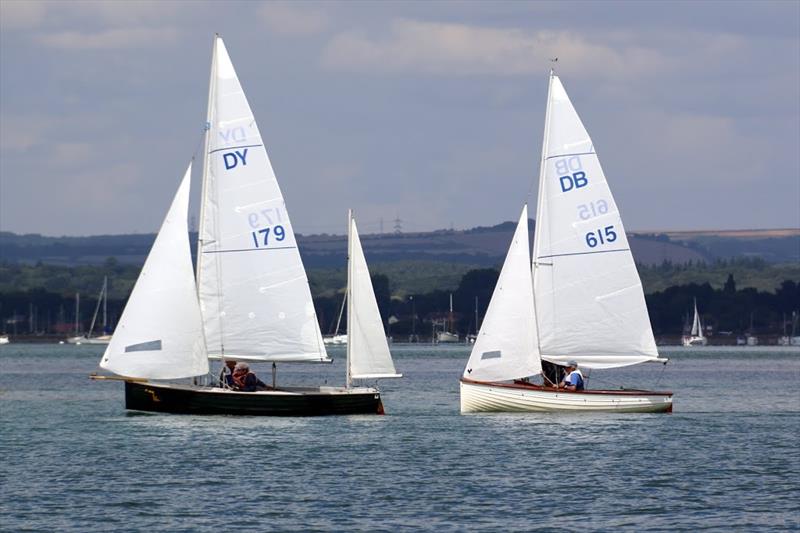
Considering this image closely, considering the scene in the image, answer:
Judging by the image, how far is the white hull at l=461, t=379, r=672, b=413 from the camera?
2271 inches

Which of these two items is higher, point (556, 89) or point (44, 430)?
point (556, 89)

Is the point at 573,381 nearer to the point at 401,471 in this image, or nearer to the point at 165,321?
the point at 165,321

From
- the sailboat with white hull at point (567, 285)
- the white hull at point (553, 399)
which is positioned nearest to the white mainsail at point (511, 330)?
the sailboat with white hull at point (567, 285)

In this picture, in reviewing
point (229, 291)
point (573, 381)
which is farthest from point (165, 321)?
point (573, 381)

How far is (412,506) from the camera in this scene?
3856 cm

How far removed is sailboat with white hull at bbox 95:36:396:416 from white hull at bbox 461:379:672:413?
3771 mm

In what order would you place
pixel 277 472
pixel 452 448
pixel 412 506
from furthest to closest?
pixel 452 448
pixel 277 472
pixel 412 506

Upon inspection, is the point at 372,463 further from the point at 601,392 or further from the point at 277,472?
the point at 601,392

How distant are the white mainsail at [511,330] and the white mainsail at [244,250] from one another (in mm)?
5474

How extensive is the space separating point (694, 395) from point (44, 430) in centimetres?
3625

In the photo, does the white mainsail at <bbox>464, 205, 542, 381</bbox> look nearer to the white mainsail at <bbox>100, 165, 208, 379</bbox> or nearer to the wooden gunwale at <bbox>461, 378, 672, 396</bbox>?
the wooden gunwale at <bbox>461, 378, 672, 396</bbox>

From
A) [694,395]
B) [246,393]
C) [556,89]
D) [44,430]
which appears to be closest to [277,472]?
[246,393]

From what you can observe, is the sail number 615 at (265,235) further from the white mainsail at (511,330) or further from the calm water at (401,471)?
the white mainsail at (511,330)

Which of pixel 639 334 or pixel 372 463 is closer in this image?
pixel 372 463
